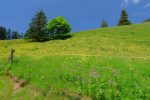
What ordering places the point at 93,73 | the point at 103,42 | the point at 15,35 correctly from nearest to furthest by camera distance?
the point at 93,73, the point at 103,42, the point at 15,35

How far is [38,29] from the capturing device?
285 ft

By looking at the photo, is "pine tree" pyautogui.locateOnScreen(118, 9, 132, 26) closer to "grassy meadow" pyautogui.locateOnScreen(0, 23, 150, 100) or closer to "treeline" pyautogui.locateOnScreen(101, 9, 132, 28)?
"treeline" pyautogui.locateOnScreen(101, 9, 132, 28)

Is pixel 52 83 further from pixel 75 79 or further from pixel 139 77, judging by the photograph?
pixel 139 77

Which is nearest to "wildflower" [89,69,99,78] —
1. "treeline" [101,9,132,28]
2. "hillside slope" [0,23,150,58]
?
"hillside slope" [0,23,150,58]

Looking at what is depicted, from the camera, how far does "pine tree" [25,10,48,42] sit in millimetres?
85244

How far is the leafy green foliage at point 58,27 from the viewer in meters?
92.6

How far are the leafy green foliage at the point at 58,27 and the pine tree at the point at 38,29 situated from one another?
3.22 metres

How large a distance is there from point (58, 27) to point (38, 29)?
861 centimetres

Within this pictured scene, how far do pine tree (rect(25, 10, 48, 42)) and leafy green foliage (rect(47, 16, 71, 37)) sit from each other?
10.6ft

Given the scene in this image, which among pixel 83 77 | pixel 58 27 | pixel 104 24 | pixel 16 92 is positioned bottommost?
pixel 16 92

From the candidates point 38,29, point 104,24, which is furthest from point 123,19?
point 38,29

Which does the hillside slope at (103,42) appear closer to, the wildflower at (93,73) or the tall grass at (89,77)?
the tall grass at (89,77)

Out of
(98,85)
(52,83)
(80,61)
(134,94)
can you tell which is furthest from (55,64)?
(134,94)

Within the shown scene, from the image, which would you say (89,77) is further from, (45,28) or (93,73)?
(45,28)
